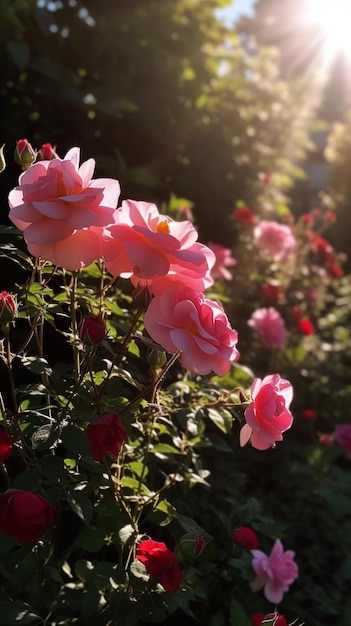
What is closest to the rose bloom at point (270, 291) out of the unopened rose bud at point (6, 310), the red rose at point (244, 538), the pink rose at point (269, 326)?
the pink rose at point (269, 326)

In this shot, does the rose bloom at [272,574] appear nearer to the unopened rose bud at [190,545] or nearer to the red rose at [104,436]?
the unopened rose bud at [190,545]

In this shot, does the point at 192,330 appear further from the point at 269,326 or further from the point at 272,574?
the point at 269,326

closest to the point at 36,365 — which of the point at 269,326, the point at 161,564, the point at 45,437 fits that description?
the point at 45,437

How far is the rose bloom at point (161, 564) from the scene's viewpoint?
980 mm

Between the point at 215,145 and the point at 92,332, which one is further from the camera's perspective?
the point at 215,145

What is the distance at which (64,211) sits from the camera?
0.87 meters

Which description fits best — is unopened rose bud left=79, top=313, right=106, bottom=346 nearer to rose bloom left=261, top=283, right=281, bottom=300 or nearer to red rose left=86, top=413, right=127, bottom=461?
red rose left=86, top=413, right=127, bottom=461

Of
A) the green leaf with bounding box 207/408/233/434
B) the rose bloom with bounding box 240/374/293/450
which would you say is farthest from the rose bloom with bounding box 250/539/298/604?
the rose bloom with bounding box 240/374/293/450

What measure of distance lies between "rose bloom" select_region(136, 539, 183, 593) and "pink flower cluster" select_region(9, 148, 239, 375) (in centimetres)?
30

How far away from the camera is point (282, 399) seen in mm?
979

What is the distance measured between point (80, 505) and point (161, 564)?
0.50ft

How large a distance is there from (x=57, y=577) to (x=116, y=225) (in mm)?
667

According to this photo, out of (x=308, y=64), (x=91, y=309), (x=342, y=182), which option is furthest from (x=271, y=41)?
(x=91, y=309)

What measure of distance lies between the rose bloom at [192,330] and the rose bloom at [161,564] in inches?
11.7
